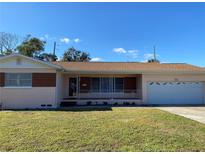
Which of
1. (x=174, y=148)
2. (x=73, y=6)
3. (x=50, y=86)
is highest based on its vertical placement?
(x=73, y=6)

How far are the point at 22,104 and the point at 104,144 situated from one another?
10.7 m

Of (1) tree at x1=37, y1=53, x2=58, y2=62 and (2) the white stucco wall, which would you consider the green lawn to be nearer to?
(2) the white stucco wall

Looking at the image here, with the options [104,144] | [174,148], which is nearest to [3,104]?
[104,144]

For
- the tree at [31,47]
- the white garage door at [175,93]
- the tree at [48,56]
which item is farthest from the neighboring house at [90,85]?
the tree at [31,47]

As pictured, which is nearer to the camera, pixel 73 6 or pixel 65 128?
pixel 65 128

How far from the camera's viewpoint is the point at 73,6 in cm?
1112

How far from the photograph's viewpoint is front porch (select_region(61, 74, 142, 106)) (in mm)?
19547

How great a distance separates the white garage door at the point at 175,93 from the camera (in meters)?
Answer: 18.4

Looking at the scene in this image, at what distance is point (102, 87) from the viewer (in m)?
20.2

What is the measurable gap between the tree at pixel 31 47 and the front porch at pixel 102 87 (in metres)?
23.3

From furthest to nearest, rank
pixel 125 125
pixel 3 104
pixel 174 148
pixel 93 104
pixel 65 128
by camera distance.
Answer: pixel 93 104 < pixel 3 104 < pixel 125 125 < pixel 65 128 < pixel 174 148

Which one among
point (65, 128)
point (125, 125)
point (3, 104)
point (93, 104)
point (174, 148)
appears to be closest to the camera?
point (174, 148)

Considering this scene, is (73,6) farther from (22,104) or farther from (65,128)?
(22,104)

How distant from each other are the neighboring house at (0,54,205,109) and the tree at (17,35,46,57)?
23.5 meters
